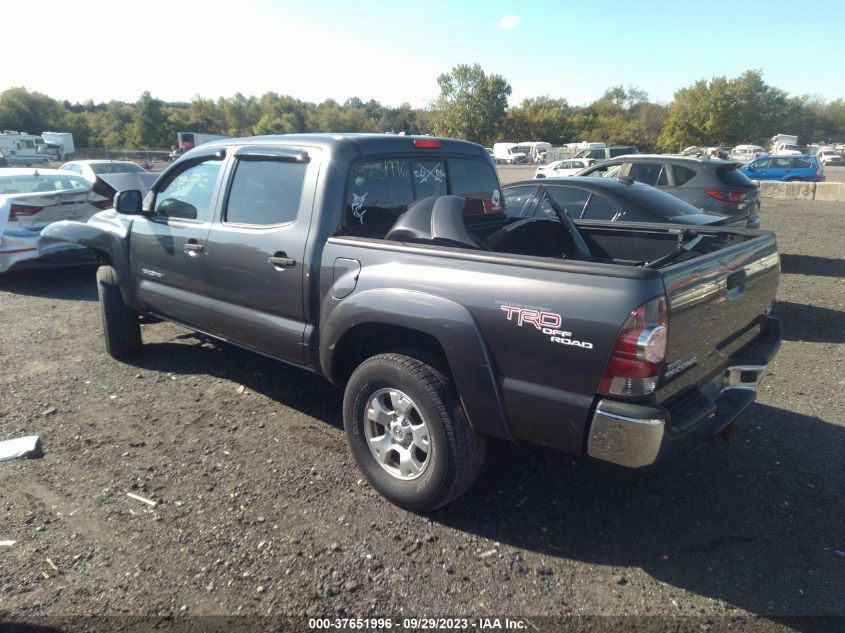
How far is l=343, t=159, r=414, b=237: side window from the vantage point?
11.6ft

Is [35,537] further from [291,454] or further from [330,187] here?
[330,187]

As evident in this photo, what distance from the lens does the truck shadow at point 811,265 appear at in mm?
8922

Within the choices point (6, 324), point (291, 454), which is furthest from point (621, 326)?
point (6, 324)

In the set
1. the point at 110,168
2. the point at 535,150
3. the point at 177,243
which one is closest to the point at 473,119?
the point at 535,150

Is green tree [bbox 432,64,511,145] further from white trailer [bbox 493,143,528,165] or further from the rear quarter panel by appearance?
the rear quarter panel

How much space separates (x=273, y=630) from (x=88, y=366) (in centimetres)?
383

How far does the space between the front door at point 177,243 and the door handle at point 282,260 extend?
83cm

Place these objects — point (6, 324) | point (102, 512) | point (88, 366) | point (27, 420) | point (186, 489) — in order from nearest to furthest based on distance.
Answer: point (102, 512), point (186, 489), point (27, 420), point (88, 366), point (6, 324)

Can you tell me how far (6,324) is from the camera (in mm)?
6516

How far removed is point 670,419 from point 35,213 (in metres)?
8.14

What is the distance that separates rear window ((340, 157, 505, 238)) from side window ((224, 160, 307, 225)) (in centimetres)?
37

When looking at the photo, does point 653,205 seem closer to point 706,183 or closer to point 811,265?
point 706,183

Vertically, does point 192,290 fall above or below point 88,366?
above

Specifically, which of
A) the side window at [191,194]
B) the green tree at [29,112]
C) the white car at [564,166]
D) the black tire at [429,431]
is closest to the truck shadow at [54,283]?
the side window at [191,194]
